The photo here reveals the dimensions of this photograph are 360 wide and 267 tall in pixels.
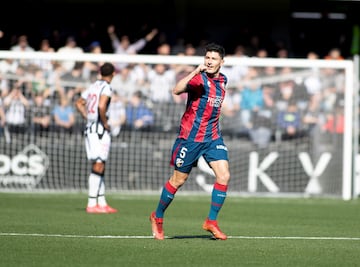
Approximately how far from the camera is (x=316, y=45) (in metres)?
25.4

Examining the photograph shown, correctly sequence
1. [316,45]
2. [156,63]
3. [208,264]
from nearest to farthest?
[208,264] → [156,63] → [316,45]

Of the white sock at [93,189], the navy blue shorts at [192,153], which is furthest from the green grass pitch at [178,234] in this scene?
the navy blue shorts at [192,153]

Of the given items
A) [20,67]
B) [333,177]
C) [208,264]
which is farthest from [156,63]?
[208,264]

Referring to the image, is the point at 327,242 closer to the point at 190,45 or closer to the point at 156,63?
the point at 156,63

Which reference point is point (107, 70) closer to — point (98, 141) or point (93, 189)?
point (98, 141)

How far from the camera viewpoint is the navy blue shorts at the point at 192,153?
35.8ft

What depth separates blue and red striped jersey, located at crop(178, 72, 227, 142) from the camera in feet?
35.8

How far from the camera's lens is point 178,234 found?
37.8ft

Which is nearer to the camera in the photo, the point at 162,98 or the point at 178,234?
the point at 178,234

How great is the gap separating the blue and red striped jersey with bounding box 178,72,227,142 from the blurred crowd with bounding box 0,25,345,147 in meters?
8.45

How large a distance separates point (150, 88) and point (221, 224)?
7.01m

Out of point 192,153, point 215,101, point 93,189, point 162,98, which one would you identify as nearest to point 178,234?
point 192,153

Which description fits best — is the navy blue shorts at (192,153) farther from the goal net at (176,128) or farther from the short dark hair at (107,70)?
the goal net at (176,128)

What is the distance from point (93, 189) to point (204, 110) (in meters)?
4.59
